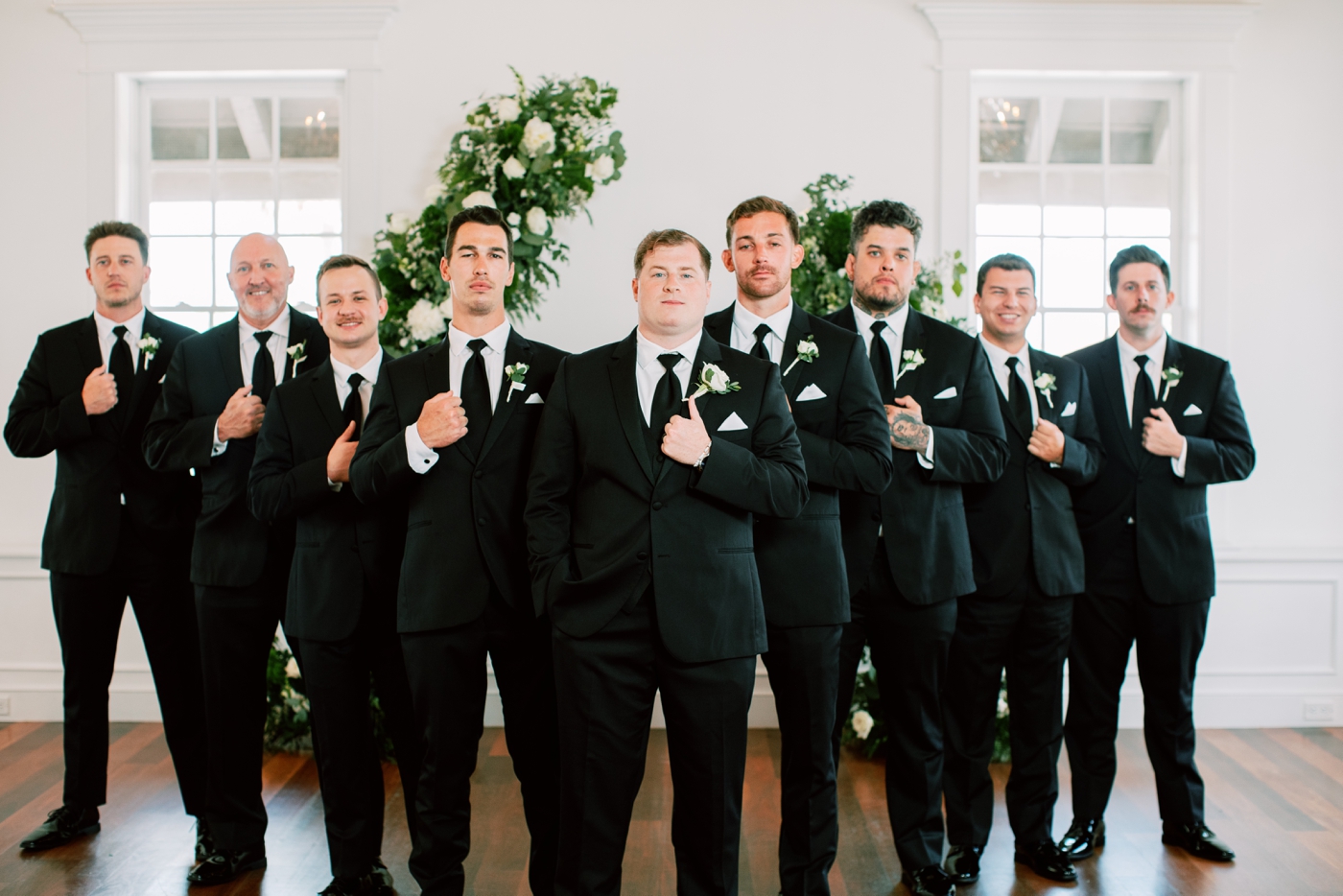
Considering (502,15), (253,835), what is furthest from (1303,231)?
(253,835)

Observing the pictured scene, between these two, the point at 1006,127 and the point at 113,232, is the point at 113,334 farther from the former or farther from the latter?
the point at 1006,127

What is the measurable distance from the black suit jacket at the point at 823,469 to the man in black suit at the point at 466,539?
2.07 ft

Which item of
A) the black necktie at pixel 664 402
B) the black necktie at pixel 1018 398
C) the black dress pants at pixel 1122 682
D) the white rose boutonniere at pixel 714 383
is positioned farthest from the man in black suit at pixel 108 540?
the black dress pants at pixel 1122 682

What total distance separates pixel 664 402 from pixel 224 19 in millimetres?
3661

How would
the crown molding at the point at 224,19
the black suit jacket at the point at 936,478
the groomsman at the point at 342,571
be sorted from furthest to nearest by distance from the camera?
the crown molding at the point at 224,19
the black suit jacket at the point at 936,478
the groomsman at the point at 342,571

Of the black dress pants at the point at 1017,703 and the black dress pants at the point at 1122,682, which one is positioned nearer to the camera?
the black dress pants at the point at 1017,703

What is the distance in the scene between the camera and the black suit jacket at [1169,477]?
10.6 ft

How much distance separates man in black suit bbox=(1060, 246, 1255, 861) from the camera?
10.6ft

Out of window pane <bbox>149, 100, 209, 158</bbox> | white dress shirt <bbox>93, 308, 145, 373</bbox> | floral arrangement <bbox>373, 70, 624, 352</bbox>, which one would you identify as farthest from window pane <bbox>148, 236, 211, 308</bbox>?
white dress shirt <bbox>93, 308, 145, 373</bbox>

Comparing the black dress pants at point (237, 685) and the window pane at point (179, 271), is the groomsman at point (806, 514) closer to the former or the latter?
the black dress pants at point (237, 685)

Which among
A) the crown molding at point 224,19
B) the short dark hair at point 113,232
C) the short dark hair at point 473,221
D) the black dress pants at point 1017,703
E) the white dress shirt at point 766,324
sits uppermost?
the crown molding at point 224,19

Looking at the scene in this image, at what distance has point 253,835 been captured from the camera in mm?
3104

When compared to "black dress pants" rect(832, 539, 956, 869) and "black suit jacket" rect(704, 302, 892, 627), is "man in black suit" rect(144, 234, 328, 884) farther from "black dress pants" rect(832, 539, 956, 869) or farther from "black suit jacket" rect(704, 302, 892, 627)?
"black dress pants" rect(832, 539, 956, 869)

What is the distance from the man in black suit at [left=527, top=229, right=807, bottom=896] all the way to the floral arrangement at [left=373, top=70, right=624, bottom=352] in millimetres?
1870
